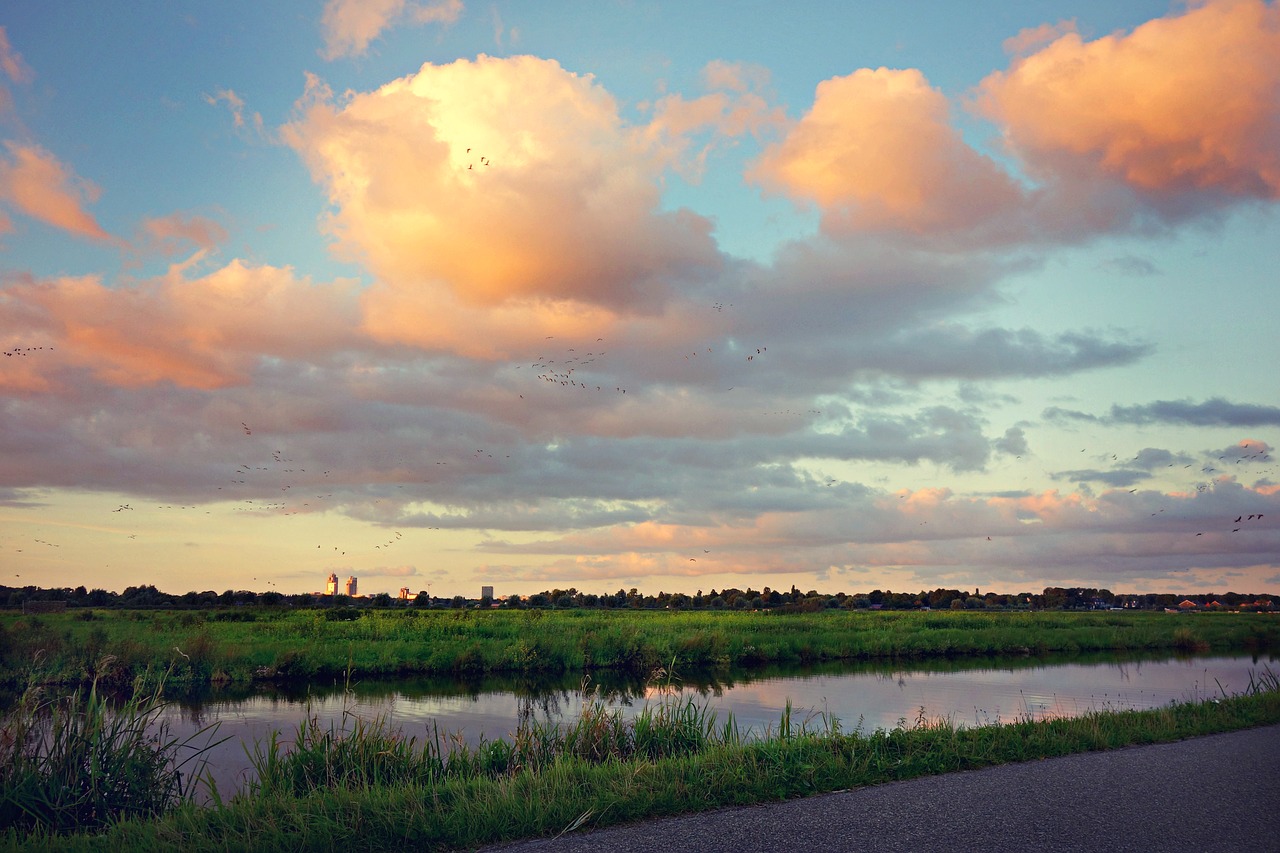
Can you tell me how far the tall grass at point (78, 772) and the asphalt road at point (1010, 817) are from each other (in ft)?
17.5

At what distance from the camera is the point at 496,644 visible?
1485 inches

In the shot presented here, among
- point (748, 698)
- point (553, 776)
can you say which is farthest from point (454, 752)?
point (748, 698)

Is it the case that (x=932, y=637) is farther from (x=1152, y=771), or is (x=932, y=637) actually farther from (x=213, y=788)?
(x=213, y=788)

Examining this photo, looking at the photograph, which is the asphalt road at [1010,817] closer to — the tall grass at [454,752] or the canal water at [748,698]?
the tall grass at [454,752]

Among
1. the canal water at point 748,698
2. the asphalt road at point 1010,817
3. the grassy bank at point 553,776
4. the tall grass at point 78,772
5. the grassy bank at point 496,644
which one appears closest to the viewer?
the asphalt road at point 1010,817

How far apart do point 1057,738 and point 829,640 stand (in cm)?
3543

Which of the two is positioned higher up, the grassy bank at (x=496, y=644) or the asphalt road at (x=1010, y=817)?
the asphalt road at (x=1010, y=817)

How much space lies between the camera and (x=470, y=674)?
35.2 metres

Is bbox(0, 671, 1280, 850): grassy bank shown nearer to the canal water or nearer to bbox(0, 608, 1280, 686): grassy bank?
the canal water

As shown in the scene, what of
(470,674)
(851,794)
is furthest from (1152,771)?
(470,674)

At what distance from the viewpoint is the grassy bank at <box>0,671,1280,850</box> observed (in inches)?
340

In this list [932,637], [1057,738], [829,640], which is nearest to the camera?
[1057,738]

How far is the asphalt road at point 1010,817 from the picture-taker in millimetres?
8195

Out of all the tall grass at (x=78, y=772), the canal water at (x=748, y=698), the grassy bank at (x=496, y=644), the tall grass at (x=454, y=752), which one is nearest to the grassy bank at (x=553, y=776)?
the tall grass at (x=454, y=752)
